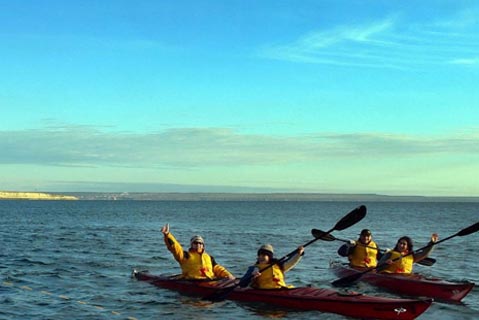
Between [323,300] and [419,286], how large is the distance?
188 inches

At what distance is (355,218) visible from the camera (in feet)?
62.7

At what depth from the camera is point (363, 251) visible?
2300cm

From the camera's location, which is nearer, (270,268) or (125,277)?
(270,268)

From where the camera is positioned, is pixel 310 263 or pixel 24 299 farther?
pixel 310 263

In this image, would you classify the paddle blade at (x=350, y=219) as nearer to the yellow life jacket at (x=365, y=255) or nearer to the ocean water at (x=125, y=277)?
the ocean water at (x=125, y=277)

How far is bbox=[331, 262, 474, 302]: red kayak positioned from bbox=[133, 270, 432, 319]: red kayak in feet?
12.4

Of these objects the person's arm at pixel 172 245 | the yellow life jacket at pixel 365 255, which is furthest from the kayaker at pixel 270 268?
the yellow life jacket at pixel 365 255

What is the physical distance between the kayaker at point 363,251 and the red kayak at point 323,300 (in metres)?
6.33

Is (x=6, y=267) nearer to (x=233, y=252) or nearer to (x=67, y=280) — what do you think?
(x=67, y=280)

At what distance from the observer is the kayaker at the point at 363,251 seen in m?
22.9

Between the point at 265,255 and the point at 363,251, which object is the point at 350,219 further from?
the point at 363,251

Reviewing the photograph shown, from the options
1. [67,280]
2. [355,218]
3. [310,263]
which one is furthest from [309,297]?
[310,263]

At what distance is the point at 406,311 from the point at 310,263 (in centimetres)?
1449

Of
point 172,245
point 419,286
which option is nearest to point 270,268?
point 172,245
